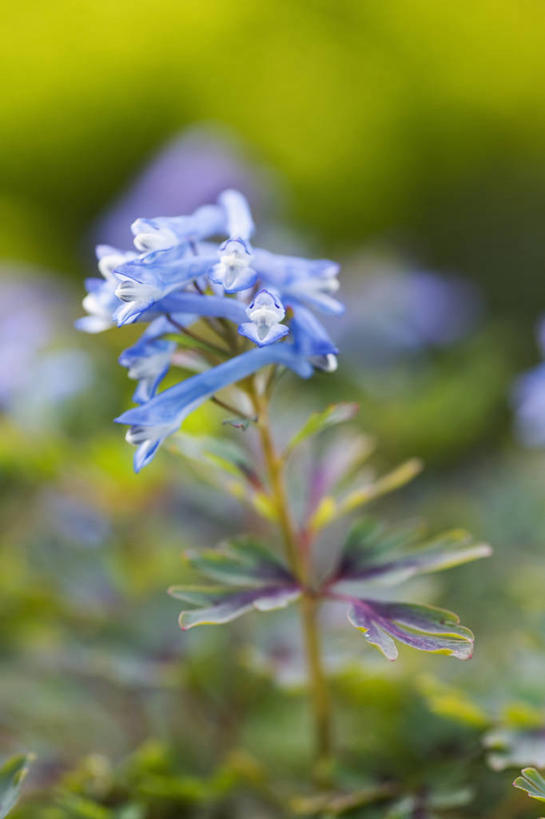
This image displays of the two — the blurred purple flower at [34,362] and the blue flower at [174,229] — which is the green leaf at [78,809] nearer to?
the blue flower at [174,229]

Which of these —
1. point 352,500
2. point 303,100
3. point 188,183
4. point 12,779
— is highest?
point 303,100

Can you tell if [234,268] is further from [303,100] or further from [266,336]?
[303,100]

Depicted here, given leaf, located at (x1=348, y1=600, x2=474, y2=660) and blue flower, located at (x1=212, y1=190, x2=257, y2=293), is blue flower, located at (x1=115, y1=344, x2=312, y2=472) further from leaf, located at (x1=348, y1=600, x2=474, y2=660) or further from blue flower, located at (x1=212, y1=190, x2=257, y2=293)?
leaf, located at (x1=348, y1=600, x2=474, y2=660)

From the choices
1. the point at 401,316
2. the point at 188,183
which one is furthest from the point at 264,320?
the point at 188,183

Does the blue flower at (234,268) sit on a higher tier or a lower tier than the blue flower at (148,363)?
higher

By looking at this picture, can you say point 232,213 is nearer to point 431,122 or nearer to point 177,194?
point 177,194

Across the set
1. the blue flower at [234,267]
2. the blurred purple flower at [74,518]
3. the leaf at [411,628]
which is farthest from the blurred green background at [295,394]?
the blue flower at [234,267]
